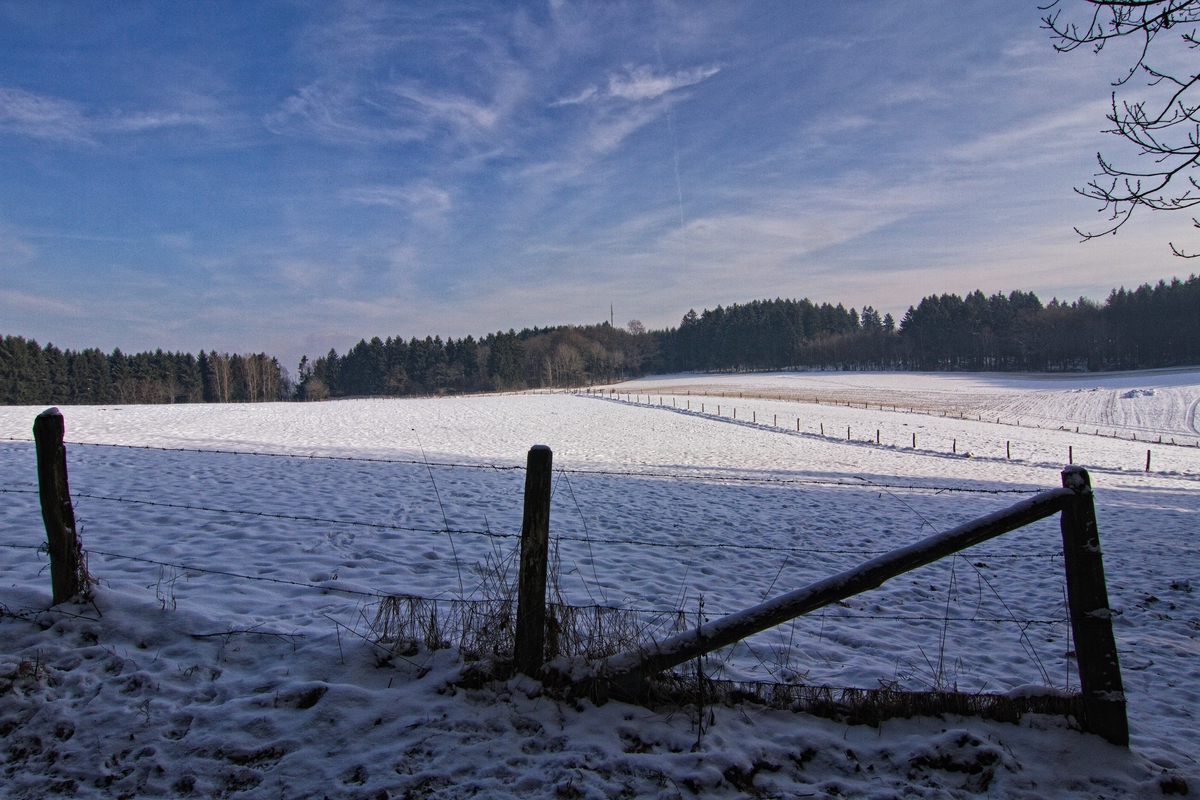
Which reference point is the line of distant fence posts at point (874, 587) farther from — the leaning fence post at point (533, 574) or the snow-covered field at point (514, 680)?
the snow-covered field at point (514, 680)

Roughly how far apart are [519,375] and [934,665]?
11645cm

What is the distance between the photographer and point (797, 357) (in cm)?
12838

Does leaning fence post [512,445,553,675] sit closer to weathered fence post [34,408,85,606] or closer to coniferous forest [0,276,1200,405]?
weathered fence post [34,408,85,606]

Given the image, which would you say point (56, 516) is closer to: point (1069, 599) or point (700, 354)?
point (1069, 599)

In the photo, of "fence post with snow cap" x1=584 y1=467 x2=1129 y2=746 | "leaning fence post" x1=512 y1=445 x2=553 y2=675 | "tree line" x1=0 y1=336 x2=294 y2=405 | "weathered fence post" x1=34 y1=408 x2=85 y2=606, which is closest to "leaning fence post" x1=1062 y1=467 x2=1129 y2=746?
"fence post with snow cap" x1=584 y1=467 x2=1129 y2=746

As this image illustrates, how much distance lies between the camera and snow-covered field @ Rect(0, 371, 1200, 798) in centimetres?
318

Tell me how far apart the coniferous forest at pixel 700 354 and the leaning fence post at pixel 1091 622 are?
314 ft

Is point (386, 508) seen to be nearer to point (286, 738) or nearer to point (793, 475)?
point (286, 738)

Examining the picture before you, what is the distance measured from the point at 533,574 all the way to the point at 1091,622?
132 inches

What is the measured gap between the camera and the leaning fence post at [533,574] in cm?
376

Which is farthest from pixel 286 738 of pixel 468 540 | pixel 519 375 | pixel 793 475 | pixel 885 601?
pixel 519 375

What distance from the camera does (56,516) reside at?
445 centimetres

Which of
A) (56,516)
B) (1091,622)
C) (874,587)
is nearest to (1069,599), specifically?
(1091,622)

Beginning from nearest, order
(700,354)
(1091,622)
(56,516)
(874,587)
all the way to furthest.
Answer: (874,587), (1091,622), (56,516), (700,354)
